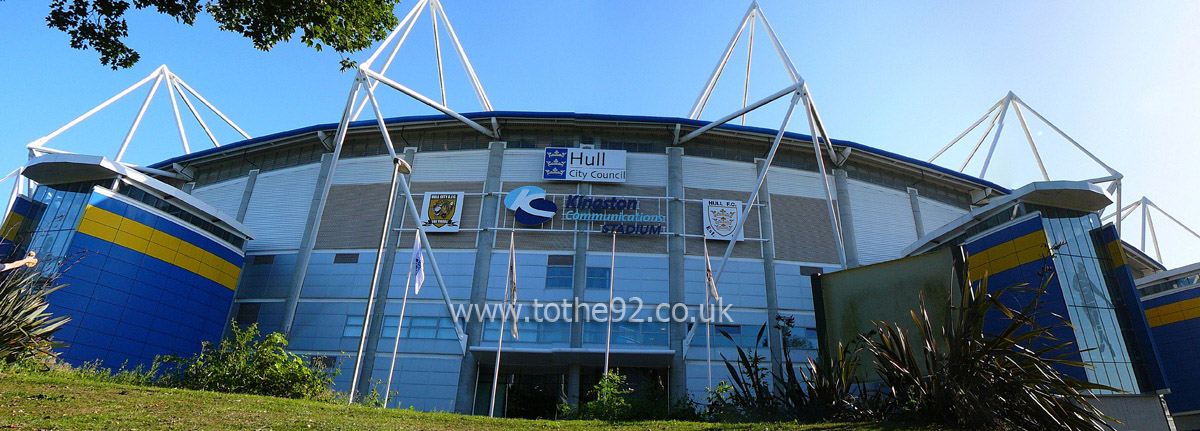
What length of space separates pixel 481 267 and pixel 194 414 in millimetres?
26792

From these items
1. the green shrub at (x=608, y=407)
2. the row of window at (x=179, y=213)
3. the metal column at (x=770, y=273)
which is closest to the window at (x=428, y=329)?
the row of window at (x=179, y=213)

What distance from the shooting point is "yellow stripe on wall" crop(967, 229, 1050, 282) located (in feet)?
96.6

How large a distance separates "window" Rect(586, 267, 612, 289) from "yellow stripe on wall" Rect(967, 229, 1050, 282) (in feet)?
63.1

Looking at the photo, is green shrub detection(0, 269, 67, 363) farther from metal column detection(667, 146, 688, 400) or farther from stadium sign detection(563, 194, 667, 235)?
stadium sign detection(563, 194, 667, 235)

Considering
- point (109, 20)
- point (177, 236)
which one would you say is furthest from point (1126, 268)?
point (177, 236)

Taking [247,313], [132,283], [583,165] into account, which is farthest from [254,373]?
[247,313]

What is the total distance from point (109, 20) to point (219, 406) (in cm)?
762

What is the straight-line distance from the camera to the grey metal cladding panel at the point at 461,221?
3916 cm

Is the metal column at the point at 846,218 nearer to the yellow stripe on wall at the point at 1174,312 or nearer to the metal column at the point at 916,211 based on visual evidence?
the metal column at the point at 916,211

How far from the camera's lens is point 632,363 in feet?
119

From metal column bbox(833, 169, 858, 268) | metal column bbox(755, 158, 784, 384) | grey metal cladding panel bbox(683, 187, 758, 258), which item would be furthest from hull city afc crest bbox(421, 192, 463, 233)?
metal column bbox(833, 169, 858, 268)

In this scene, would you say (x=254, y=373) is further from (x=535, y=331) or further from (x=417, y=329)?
(x=535, y=331)

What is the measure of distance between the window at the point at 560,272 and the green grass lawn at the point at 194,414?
23166 millimetres

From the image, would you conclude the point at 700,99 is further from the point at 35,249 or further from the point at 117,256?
the point at 35,249
